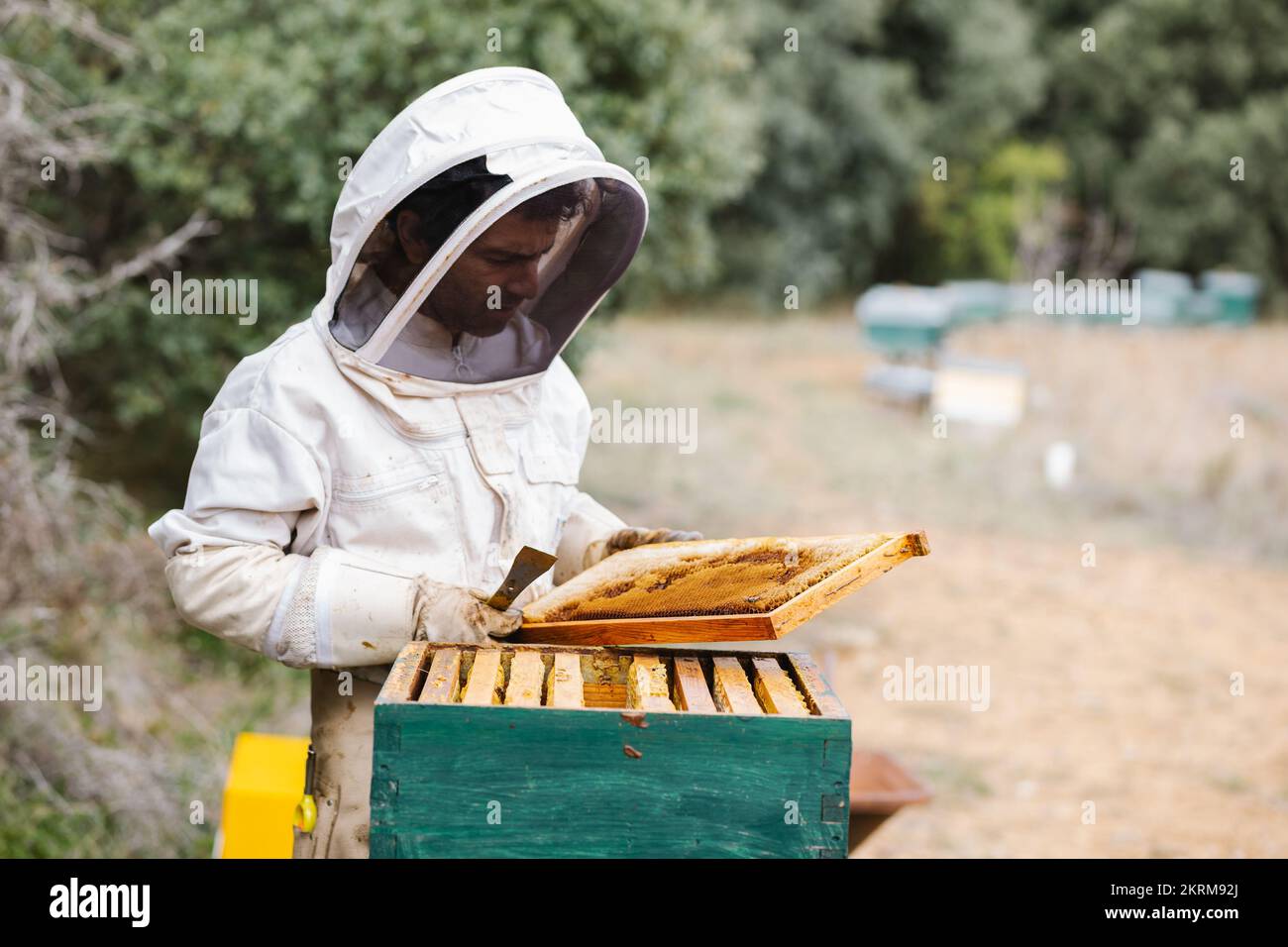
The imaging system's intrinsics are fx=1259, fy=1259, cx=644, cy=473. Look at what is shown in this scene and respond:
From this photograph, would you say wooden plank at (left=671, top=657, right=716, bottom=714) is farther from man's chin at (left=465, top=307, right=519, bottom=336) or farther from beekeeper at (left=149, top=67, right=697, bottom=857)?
man's chin at (left=465, top=307, right=519, bottom=336)

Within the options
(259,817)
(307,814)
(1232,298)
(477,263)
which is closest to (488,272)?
(477,263)

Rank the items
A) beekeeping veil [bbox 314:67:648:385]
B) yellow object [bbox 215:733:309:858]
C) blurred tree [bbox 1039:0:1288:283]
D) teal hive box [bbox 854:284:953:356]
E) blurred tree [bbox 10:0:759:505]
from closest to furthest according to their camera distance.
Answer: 1. beekeeping veil [bbox 314:67:648:385]
2. yellow object [bbox 215:733:309:858]
3. blurred tree [bbox 10:0:759:505]
4. teal hive box [bbox 854:284:953:356]
5. blurred tree [bbox 1039:0:1288:283]

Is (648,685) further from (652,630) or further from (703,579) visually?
(703,579)

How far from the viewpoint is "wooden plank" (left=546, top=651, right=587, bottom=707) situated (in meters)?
1.82

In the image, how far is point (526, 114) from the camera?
7.16 ft

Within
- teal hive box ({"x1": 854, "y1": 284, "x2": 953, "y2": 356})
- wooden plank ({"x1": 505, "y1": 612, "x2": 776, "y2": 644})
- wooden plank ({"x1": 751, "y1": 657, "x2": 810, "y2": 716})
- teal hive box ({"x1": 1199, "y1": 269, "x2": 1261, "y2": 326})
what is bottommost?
wooden plank ({"x1": 751, "y1": 657, "x2": 810, "y2": 716})

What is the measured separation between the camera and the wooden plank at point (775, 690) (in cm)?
186

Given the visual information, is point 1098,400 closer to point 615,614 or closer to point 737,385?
point 737,385

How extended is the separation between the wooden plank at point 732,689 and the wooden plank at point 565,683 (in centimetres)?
21

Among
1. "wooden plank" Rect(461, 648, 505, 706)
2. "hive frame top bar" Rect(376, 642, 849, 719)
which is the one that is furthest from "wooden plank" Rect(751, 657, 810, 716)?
"wooden plank" Rect(461, 648, 505, 706)

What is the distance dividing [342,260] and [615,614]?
2.51ft

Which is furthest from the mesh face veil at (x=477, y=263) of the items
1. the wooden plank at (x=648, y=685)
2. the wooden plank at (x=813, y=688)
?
the wooden plank at (x=813, y=688)

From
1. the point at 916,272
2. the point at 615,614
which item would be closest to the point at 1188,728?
the point at 615,614

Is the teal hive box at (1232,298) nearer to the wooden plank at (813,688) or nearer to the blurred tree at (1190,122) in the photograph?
the blurred tree at (1190,122)
